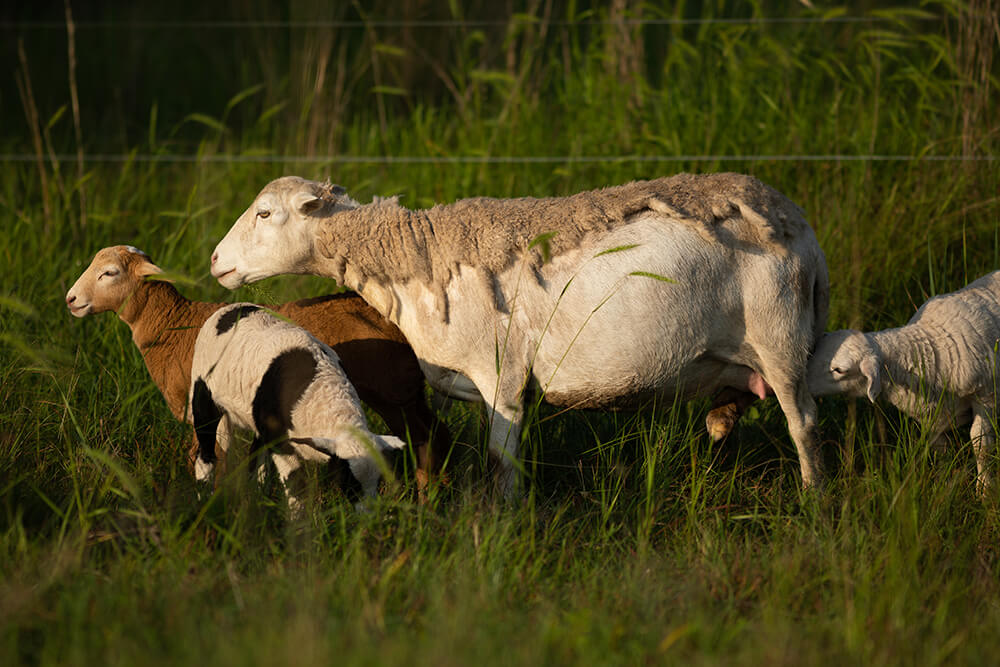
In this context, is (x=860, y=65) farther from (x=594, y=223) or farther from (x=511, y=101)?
(x=594, y=223)

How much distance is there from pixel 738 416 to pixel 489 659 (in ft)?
7.72

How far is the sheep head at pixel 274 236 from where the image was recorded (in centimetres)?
436

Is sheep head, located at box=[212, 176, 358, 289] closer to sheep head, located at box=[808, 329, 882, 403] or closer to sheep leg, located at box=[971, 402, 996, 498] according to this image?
sheep head, located at box=[808, 329, 882, 403]

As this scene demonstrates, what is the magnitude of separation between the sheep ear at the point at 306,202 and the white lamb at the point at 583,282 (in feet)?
0.04

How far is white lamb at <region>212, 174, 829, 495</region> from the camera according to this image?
4.12 metres

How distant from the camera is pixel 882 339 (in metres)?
4.53

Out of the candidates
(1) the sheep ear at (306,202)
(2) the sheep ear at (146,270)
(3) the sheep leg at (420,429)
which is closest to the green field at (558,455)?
(3) the sheep leg at (420,429)

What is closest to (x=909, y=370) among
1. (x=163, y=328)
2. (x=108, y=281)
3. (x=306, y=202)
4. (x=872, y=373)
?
(x=872, y=373)

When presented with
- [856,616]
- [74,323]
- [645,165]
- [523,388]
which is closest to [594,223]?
[523,388]

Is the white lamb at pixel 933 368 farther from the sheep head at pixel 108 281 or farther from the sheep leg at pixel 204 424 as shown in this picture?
the sheep head at pixel 108 281

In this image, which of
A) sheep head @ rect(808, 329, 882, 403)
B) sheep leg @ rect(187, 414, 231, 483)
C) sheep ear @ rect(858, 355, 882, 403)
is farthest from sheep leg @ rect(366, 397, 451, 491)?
sheep ear @ rect(858, 355, 882, 403)

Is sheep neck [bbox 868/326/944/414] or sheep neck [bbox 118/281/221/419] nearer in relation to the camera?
sheep neck [bbox 868/326/944/414]

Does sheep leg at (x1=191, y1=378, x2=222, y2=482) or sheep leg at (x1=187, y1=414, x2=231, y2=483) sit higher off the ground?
sheep leg at (x1=191, y1=378, x2=222, y2=482)

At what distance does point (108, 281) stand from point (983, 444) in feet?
13.2
